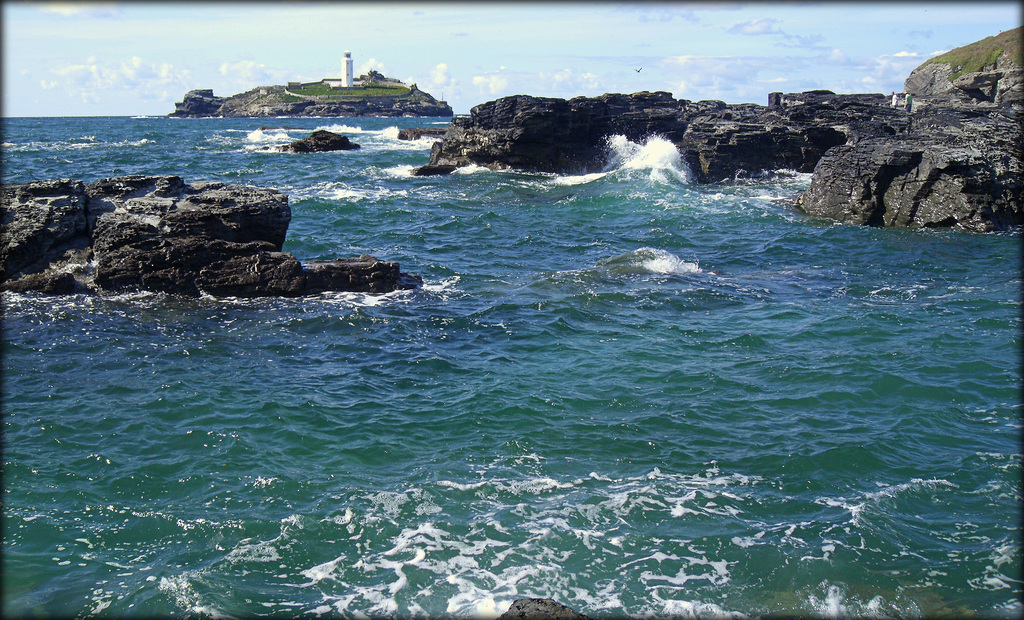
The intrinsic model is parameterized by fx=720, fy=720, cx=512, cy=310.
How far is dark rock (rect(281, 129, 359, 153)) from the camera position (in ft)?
184

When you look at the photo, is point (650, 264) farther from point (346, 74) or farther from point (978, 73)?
point (346, 74)

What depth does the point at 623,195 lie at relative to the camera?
31.1 meters

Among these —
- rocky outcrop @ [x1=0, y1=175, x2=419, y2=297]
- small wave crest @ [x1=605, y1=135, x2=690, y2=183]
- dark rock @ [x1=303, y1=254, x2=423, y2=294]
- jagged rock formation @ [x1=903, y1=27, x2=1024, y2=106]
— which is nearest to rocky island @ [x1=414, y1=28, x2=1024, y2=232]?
jagged rock formation @ [x1=903, y1=27, x2=1024, y2=106]

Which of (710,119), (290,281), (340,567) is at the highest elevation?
(710,119)

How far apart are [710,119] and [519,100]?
35.7 feet

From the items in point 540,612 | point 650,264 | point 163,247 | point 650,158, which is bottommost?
point 540,612

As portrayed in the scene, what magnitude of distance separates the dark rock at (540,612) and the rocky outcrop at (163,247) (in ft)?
37.7

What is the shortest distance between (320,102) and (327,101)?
66.4 inches

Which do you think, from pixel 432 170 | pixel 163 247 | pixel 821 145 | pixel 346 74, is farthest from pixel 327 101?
pixel 163 247

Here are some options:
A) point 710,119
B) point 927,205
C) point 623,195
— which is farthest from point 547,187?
point 927,205

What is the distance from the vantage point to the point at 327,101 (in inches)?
6457

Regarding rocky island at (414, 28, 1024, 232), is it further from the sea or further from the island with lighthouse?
the island with lighthouse

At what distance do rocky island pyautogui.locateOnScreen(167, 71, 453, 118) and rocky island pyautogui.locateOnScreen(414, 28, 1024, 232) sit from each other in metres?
125

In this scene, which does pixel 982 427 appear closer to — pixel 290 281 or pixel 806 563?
pixel 806 563
